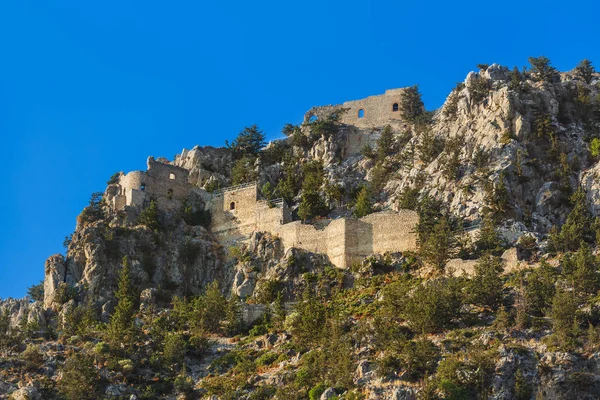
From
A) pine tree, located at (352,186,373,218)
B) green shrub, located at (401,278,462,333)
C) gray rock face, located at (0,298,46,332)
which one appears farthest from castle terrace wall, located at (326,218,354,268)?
gray rock face, located at (0,298,46,332)

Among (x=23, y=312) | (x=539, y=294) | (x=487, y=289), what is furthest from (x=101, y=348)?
(x=539, y=294)

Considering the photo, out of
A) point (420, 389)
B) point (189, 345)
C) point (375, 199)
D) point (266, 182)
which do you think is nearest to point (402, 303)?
point (420, 389)

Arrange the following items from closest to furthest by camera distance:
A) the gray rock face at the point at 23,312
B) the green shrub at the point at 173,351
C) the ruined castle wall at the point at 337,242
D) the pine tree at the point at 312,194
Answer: the green shrub at the point at 173,351 < the gray rock face at the point at 23,312 < the ruined castle wall at the point at 337,242 < the pine tree at the point at 312,194

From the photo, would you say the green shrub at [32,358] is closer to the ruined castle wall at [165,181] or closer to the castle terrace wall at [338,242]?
the castle terrace wall at [338,242]

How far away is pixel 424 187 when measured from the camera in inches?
2579

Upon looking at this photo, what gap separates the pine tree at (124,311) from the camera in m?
54.4

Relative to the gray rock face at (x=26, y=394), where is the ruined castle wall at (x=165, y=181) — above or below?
above

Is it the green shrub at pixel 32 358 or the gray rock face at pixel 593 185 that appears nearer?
the green shrub at pixel 32 358

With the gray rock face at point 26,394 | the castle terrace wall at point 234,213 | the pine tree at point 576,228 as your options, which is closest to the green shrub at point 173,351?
the gray rock face at point 26,394

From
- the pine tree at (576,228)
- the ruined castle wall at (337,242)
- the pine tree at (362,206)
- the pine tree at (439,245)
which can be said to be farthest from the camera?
the pine tree at (362,206)

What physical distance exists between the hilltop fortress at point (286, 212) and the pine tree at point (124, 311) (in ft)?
26.0

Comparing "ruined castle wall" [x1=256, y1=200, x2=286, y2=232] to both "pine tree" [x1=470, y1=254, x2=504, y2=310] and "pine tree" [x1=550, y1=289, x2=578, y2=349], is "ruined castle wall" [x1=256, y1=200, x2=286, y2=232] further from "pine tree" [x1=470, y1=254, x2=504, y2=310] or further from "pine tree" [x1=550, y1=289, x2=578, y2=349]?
"pine tree" [x1=550, y1=289, x2=578, y2=349]

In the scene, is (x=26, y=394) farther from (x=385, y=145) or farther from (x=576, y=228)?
(x=385, y=145)

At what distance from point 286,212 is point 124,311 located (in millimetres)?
13803
